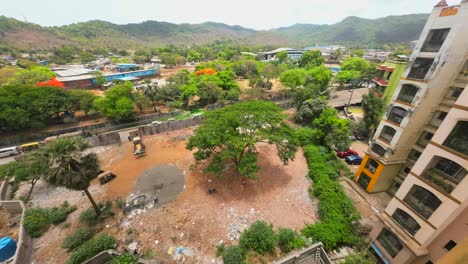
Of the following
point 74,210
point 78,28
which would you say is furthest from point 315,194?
point 78,28

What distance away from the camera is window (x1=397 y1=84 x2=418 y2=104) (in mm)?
13547

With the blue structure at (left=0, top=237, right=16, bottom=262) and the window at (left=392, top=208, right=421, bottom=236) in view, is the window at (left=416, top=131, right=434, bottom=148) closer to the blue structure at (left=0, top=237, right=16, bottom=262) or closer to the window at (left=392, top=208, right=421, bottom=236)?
the window at (left=392, top=208, right=421, bottom=236)

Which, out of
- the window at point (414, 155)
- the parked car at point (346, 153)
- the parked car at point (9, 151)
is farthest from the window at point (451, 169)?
the parked car at point (9, 151)

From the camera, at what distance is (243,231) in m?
14.5

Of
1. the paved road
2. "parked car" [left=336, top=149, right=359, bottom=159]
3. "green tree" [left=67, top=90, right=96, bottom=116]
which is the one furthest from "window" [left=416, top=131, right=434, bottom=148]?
"green tree" [left=67, top=90, right=96, bottom=116]

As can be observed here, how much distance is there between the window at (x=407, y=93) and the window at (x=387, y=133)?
8.11 ft

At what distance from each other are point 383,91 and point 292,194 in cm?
2199

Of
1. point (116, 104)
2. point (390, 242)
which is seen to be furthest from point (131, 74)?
point (390, 242)

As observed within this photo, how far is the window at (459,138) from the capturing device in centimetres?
887

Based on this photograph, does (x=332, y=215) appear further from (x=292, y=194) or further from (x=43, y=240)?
(x=43, y=240)

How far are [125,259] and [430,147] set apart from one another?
1985 centimetres

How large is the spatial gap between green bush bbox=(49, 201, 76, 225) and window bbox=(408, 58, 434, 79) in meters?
30.7

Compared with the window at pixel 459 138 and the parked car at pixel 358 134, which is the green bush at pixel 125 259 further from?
the parked car at pixel 358 134

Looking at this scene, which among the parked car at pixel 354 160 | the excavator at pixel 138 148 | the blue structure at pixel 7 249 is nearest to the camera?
the blue structure at pixel 7 249
